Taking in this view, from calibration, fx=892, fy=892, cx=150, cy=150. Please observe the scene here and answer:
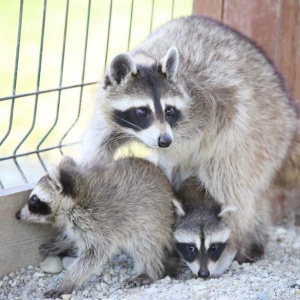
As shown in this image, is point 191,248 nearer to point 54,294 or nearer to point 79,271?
point 79,271

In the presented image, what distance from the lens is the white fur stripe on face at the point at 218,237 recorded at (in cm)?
523

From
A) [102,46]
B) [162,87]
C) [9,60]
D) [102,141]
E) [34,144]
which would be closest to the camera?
[162,87]

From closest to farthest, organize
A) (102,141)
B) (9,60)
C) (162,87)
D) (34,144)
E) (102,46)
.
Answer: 1. (162,87)
2. (102,141)
3. (34,144)
4. (9,60)
5. (102,46)

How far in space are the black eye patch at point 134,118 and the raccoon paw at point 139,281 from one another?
2.79 feet

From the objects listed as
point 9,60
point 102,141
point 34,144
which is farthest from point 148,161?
point 9,60

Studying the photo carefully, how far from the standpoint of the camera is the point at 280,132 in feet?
18.6

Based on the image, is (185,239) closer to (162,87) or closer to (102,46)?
(162,87)

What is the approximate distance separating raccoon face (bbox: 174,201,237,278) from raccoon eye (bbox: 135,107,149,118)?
0.58m

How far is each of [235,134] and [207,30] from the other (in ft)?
2.42

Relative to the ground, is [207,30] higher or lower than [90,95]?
higher

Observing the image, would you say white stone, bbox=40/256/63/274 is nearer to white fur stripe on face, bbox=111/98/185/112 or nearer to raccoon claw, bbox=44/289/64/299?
raccoon claw, bbox=44/289/64/299

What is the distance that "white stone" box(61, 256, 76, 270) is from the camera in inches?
211

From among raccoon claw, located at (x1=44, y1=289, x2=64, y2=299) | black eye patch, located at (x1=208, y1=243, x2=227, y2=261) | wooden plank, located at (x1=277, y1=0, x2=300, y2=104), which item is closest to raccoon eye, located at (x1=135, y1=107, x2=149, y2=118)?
black eye patch, located at (x1=208, y1=243, x2=227, y2=261)

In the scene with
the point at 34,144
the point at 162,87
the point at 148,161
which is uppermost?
the point at 162,87
